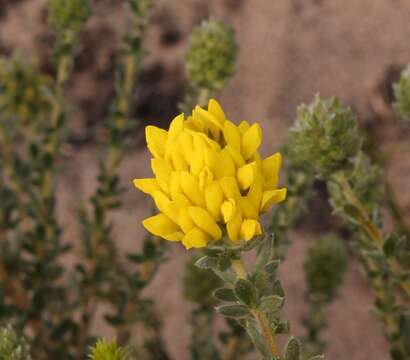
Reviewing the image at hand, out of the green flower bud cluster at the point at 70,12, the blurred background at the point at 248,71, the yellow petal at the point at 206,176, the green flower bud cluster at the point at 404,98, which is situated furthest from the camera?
the blurred background at the point at 248,71

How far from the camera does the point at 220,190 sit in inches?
35.0

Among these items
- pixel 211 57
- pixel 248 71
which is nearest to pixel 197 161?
pixel 211 57

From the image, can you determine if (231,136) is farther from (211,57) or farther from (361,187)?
(211,57)

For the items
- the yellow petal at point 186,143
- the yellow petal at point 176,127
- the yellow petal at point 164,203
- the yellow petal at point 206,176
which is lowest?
the yellow petal at point 164,203

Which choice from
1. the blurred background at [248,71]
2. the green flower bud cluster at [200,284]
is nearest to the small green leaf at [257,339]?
the green flower bud cluster at [200,284]

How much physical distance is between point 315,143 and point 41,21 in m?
2.15

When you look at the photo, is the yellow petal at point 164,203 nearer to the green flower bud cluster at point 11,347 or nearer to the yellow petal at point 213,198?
the yellow petal at point 213,198

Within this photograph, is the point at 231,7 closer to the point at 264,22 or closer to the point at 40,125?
the point at 264,22

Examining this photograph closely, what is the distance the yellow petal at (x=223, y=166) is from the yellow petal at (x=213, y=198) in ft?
0.04

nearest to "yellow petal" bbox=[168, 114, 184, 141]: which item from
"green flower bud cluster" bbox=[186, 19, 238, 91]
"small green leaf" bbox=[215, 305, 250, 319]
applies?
"small green leaf" bbox=[215, 305, 250, 319]

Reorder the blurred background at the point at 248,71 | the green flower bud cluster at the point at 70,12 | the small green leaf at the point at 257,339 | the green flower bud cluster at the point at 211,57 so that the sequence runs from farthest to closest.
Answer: the blurred background at the point at 248,71 < the green flower bud cluster at the point at 70,12 < the green flower bud cluster at the point at 211,57 < the small green leaf at the point at 257,339

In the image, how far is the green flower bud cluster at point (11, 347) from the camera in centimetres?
110

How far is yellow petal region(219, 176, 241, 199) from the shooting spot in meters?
0.88

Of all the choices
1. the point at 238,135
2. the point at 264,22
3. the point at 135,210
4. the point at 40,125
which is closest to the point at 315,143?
the point at 238,135
